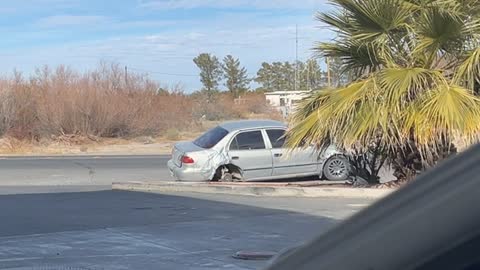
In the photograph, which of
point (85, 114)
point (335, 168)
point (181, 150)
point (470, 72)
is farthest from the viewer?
point (85, 114)

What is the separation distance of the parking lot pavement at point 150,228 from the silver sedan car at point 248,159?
4.56 ft

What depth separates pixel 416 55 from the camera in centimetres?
1305

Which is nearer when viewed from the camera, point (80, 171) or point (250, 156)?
point (250, 156)

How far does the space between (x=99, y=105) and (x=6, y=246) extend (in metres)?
33.1

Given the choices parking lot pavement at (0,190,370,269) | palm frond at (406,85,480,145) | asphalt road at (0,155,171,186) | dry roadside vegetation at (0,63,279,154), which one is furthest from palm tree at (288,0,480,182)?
dry roadside vegetation at (0,63,279,154)

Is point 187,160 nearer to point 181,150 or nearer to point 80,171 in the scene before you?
point 181,150

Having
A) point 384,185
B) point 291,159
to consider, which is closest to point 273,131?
point 291,159

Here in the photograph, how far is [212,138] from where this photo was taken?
681 inches

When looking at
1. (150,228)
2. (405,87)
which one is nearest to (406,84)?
(405,87)

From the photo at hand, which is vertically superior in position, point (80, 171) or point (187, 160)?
point (187, 160)

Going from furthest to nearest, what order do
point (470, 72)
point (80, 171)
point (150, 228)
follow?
point (80, 171) → point (470, 72) → point (150, 228)

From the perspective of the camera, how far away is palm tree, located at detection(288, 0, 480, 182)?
40.1 feet

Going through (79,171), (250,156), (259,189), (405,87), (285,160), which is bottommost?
(79,171)

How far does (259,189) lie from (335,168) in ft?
9.54
